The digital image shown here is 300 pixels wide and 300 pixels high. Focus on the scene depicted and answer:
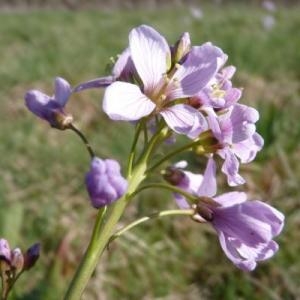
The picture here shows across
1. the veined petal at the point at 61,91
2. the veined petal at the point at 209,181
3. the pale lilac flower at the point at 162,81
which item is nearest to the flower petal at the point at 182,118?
the pale lilac flower at the point at 162,81

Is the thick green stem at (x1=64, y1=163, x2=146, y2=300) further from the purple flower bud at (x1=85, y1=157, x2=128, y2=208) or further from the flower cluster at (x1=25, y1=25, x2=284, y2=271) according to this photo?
the purple flower bud at (x1=85, y1=157, x2=128, y2=208)

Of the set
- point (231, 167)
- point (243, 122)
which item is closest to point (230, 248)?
point (231, 167)

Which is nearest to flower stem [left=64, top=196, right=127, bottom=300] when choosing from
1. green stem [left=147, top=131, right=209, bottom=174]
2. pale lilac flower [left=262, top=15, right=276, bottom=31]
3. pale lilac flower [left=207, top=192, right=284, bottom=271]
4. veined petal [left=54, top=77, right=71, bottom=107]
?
green stem [left=147, top=131, right=209, bottom=174]

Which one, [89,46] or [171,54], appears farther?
[89,46]

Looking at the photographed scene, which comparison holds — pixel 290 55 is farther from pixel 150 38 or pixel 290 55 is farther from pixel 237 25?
pixel 150 38

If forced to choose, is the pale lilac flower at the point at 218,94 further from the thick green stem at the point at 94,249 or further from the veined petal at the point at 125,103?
the thick green stem at the point at 94,249

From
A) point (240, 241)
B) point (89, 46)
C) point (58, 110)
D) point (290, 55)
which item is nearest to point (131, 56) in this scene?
point (58, 110)

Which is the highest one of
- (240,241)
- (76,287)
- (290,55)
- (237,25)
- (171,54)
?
(171,54)
